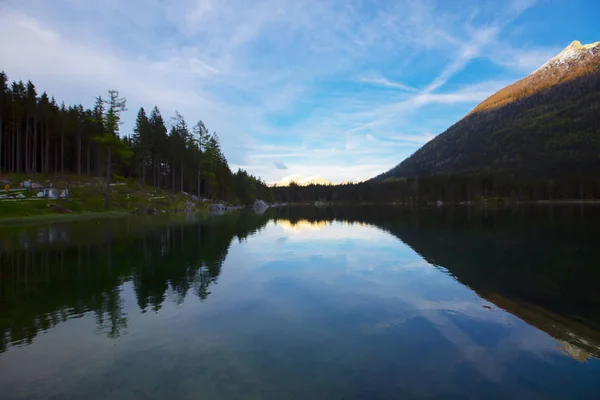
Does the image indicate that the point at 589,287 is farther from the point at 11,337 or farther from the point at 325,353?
the point at 11,337

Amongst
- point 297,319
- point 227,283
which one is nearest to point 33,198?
point 227,283

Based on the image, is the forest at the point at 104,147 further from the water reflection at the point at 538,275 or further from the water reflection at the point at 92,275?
the water reflection at the point at 538,275

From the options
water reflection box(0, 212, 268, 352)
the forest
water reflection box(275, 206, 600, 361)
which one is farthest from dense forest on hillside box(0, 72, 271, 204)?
water reflection box(275, 206, 600, 361)

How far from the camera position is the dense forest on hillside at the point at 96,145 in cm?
7338

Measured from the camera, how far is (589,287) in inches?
698

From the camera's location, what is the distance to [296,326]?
12930mm

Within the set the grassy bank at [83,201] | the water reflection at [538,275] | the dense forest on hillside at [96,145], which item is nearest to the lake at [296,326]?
the water reflection at [538,275]

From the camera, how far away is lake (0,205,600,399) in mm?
8680

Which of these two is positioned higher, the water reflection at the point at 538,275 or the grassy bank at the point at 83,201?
the grassy bank at the point at 83,201

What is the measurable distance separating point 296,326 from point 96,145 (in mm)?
96876

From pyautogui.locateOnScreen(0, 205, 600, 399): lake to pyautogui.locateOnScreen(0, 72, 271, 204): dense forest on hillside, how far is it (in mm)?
54676

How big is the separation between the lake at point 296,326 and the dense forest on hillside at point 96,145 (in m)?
54.7

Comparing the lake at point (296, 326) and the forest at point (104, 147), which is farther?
the forest at point (104, 147)

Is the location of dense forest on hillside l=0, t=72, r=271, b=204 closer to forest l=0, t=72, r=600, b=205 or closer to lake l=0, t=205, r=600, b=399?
forest l=0, t=72, r=600, b=205
